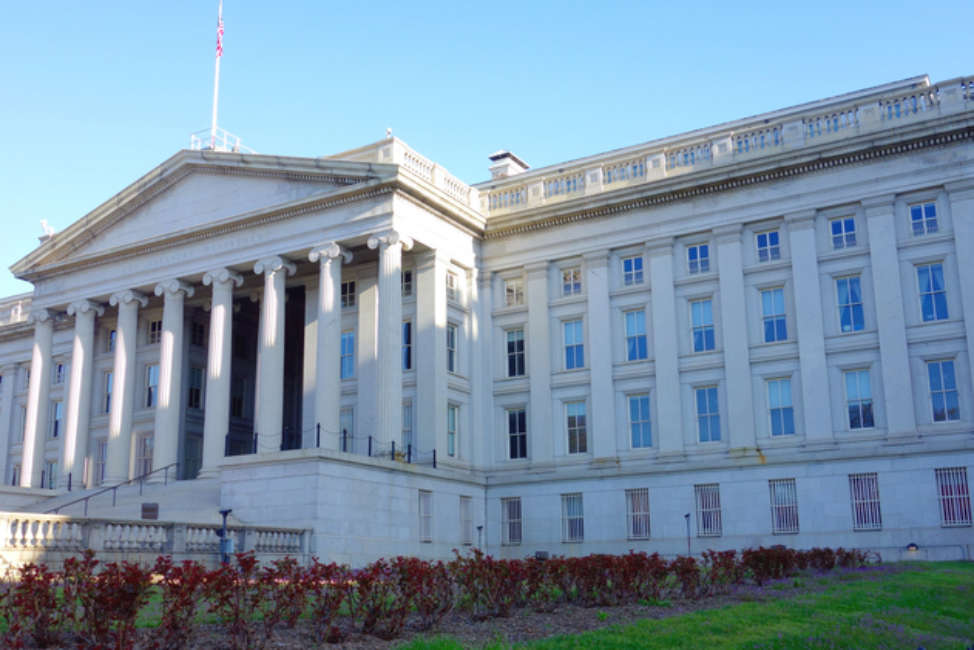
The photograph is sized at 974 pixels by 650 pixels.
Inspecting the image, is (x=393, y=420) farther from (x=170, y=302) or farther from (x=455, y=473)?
(x=170, y=302)

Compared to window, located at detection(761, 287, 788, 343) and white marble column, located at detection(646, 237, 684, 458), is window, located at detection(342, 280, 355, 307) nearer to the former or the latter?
white marble column, located at detection(646, 237, 684, 458)

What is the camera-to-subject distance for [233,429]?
5144cm

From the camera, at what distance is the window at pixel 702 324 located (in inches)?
1577

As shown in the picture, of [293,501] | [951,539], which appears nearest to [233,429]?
[293,501]

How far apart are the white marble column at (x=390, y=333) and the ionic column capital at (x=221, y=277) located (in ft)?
25.1

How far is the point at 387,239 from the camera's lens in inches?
1563

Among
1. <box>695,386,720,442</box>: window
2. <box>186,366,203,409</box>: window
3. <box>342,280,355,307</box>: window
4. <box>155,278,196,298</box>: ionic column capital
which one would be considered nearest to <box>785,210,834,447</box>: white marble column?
<box>695,386,720,442</box>: window

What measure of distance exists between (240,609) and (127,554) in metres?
13.1

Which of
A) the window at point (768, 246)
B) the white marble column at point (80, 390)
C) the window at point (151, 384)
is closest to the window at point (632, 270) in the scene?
the window at point (768, 246)

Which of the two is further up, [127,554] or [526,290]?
[526,290]

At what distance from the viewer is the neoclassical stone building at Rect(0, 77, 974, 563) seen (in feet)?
117

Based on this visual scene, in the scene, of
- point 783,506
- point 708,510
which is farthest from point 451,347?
point 783,506

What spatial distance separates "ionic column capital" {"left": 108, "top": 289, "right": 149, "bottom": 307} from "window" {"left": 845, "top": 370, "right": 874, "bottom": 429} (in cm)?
3188

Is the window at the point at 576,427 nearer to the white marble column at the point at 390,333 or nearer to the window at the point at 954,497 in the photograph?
the white marble column at the point at 390,333
